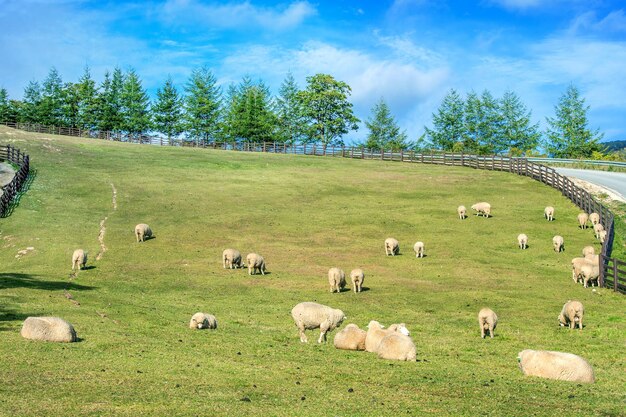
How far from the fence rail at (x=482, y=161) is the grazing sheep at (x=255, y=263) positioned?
59.1ft

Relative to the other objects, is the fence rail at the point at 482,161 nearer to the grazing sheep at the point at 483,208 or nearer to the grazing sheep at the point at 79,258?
the grazing sheep at the point at 483,208

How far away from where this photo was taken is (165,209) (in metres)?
53.5

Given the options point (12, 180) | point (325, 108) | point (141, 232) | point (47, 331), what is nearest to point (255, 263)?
point (141, 232)

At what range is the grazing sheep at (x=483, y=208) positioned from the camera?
52188 millimetres

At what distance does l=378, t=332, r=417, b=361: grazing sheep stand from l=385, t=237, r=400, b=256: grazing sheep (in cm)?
2236

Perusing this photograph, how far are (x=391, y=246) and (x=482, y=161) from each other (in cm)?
4270

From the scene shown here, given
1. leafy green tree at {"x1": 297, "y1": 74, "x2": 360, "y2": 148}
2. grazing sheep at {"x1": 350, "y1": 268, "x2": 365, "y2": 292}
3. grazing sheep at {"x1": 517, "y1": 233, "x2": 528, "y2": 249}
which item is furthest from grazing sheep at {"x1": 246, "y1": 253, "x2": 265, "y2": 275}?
leafy green tree at {"x1": 297, "y1": 74, "x2": 360, "y2": 148}

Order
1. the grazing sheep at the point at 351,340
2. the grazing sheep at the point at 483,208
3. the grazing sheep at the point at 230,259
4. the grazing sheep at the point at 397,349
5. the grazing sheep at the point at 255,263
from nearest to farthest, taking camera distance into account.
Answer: the grazing sheep at the point at 397,349 < the grazing sheep at the point at 351,340 < the grazing sheep at the point at 255,263 < the grazing sheep at the point at 230,259 < the grazing sheep at the point at 483,208

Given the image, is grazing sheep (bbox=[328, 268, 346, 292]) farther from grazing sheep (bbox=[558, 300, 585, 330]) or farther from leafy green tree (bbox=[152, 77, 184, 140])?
leafy green tree (bbox=[152, 77, 184, 140])

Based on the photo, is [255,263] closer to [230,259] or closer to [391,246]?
[230,259]

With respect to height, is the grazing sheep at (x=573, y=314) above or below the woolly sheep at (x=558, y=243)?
below

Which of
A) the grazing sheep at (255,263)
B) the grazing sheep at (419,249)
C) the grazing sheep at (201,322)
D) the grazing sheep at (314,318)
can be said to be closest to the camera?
the grazing sheep at (314,318)

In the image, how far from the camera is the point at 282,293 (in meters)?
32.2

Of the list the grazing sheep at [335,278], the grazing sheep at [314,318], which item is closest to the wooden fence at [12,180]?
the grazing sheep at [335,278]
